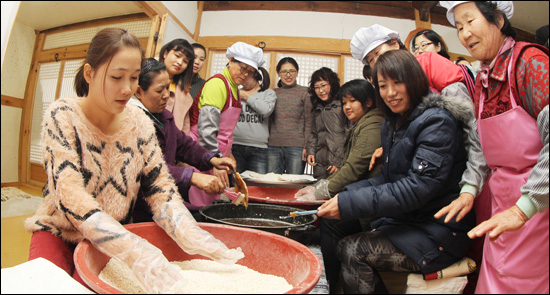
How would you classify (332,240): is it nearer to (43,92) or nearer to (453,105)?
(453,105)

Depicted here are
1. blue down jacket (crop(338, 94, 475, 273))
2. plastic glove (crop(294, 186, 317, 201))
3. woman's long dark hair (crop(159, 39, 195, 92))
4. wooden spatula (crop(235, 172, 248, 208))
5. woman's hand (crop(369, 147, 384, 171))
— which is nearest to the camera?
blue down jacket (crop(338, 94, 475, 273))

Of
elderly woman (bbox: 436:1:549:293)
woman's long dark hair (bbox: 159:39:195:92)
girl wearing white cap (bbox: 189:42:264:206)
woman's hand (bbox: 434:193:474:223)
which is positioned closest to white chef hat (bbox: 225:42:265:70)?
girl wearing white cap (bbox: 189:42:264:206)

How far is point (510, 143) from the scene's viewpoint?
55 cm

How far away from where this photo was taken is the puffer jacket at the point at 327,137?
1021mm

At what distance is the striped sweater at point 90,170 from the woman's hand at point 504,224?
637 millimetres

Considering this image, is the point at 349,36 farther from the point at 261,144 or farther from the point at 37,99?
the point at 37,99

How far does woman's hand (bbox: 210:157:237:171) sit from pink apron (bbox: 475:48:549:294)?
0.72 m

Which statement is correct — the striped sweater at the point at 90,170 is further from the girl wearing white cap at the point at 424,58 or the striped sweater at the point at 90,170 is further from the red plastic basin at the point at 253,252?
the girl wearing white cap at the point at 424,58

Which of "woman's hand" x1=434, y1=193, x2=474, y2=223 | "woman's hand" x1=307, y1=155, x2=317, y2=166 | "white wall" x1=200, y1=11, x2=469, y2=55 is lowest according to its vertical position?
"woman's hand" x1=434, y1=193, x2=474, y2=223

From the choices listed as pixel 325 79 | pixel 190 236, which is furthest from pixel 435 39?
pixel 190 236

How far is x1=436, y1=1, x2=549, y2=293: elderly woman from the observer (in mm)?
479

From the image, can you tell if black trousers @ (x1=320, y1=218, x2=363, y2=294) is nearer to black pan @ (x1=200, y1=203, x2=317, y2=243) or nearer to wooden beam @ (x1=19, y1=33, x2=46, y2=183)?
black pan @ (x1=200, y1=203, x2=317, y2=243)

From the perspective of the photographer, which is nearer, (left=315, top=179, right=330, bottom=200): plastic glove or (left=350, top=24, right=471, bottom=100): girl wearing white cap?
(left=350, top=24, right=471, bottom=100): girl wearing white cap

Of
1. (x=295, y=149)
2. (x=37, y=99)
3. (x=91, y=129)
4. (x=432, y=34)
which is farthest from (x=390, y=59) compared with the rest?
(x=37, y=99)
